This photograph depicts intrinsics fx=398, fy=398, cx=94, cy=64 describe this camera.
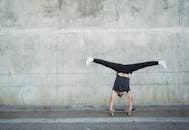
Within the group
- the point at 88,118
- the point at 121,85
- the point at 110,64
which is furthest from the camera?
the point at 110,64

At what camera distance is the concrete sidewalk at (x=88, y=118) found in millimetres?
9789

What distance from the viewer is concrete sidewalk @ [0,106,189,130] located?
979cm

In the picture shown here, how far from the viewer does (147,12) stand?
39.1ft

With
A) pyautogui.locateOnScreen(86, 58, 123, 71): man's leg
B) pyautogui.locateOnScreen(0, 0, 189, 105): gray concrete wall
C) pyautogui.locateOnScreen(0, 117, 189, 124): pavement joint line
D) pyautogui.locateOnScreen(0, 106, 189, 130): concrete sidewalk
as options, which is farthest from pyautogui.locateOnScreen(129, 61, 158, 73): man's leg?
pyautogui.locateOnScreen(0, 117, 189, 124): pavement joint line

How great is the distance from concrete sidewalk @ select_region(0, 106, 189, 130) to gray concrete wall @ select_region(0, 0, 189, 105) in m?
0.35

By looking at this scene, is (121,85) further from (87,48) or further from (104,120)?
(87,48)

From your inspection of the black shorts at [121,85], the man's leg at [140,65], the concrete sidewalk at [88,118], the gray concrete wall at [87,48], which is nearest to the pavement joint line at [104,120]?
the concrete sidewalk at [88,118]

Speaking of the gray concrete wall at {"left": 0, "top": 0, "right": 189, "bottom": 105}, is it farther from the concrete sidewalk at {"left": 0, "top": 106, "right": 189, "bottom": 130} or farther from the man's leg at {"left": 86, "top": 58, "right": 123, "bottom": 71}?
the man's leg at {"left": 86, "top": 58, "right": 123, "bottom": 71}

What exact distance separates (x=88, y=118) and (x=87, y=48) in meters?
2.37

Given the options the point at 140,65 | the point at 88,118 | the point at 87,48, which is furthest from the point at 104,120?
the point at 87,48

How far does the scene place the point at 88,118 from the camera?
35.0ft

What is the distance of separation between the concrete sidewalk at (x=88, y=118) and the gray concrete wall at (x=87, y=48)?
349 mm

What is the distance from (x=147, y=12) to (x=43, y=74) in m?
3.65

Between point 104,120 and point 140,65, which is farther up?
point 140,65
